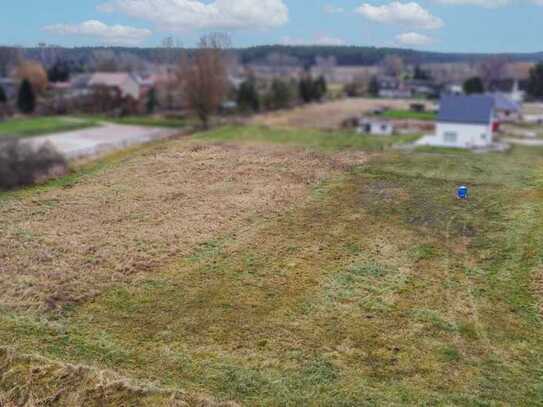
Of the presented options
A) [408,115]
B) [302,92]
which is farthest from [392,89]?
[408,115]

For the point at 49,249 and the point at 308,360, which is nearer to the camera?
the point at 308,360

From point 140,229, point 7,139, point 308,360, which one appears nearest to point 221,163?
point 140,229

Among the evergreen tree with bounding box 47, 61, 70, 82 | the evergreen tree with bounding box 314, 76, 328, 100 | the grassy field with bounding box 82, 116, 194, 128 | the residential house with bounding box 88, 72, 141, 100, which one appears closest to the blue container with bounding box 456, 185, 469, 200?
the grassy field with bounding box 82, 116, 194, 128

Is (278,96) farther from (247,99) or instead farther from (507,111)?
(507,111)

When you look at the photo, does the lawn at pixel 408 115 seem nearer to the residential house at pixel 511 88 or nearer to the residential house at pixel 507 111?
the residential house at pixel 507 111

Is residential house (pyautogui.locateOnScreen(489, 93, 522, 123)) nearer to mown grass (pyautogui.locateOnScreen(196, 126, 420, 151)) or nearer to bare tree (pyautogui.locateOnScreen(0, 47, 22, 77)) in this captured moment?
mown grass (pyautogui.locateOnScreen(196, 126, 420, 151))

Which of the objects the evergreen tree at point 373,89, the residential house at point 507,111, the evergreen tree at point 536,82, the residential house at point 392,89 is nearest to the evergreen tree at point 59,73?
the evergreen tree at point 373,89

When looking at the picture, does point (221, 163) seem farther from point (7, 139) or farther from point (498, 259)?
point (498, 259)
